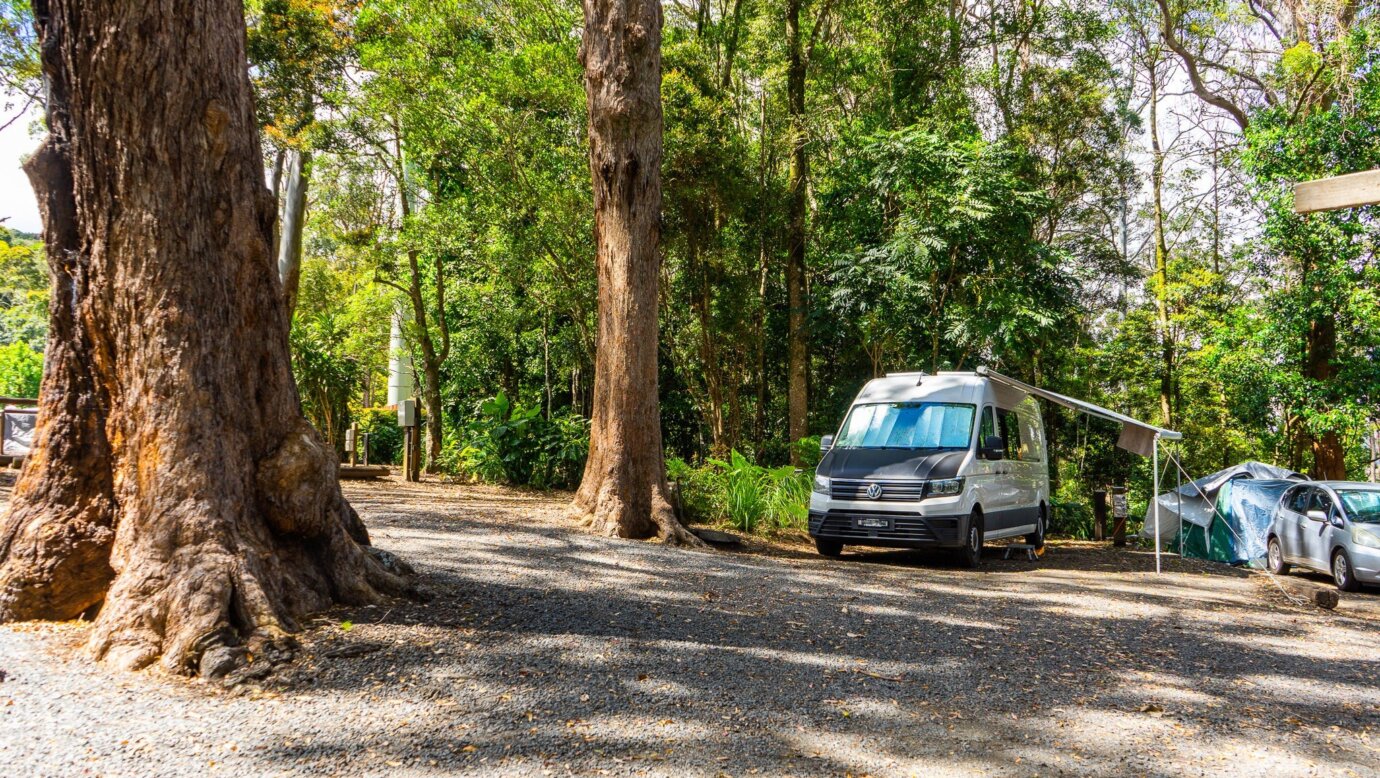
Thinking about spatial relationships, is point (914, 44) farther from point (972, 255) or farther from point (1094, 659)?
point (1094, 659)

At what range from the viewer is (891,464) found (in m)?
11.0

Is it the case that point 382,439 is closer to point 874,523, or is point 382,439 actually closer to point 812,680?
point 874,523

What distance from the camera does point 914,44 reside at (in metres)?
19.8

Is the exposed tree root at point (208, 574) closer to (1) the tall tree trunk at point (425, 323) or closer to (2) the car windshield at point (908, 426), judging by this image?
(2) the car windshield at point (908, 426)

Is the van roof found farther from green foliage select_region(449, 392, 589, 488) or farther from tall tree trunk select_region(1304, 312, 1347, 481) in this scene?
tall tree trunk select_region(1304, 312, 1347, 481)

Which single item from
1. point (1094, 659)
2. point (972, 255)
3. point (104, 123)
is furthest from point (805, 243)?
point (104, 123)

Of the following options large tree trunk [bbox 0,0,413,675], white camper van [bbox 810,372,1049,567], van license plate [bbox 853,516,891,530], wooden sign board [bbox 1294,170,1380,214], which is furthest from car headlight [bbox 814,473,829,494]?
large tree trunk [bbox 0,0,413,675]

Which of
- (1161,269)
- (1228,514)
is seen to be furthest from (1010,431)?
(1161,269)

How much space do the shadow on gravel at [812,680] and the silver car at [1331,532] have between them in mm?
4566

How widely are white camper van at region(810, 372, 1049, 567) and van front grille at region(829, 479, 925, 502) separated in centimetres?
1

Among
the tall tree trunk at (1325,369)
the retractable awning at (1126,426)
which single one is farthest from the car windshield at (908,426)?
the tall tree trunk at (1325,369)

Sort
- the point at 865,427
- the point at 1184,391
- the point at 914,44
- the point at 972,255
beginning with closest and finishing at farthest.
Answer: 1. the point at 865,427
2. the point at 972,255
3. the point at 914,44
4. the point at 1184,391

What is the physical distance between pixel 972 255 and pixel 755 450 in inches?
243

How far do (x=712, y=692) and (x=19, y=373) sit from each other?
28.8 m
